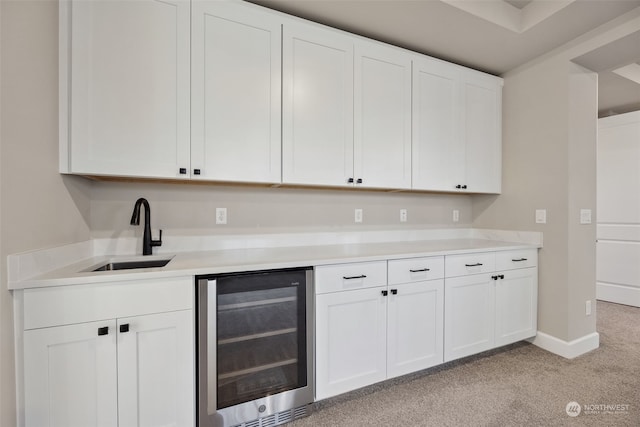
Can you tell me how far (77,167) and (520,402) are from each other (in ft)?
9.40

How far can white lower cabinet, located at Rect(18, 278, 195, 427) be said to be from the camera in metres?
1.17

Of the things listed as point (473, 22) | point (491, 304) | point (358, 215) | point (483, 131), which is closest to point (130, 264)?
point (358, 215)

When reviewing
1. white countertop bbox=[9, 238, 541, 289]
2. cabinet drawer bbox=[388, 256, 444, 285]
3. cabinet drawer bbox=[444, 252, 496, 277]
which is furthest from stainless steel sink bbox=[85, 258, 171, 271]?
cabinet drawer bbox=[444, 252, 496, 277]

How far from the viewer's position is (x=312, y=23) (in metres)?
1.95

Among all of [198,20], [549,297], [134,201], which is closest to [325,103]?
[198,20]

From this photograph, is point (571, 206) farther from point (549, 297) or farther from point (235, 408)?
point (235, 408)

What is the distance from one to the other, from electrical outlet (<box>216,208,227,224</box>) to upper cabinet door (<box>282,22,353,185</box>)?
1.78ft

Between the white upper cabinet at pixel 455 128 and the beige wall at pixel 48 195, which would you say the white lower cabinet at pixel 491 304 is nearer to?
the white upper cabinet at pixel 455 128

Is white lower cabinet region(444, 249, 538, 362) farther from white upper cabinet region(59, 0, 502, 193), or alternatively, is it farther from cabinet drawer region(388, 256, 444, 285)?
white upper cabinet region(59, 0, 502, 193)

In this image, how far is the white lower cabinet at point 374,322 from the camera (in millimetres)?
1674

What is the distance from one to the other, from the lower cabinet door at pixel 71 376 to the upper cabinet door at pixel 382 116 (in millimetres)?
1748

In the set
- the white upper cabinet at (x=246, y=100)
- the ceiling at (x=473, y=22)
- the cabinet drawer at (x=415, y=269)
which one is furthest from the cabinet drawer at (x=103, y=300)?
the ceiling at (x=473, y=22)

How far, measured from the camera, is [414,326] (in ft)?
6.33

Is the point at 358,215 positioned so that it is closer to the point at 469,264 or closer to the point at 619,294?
the point at 469,264
